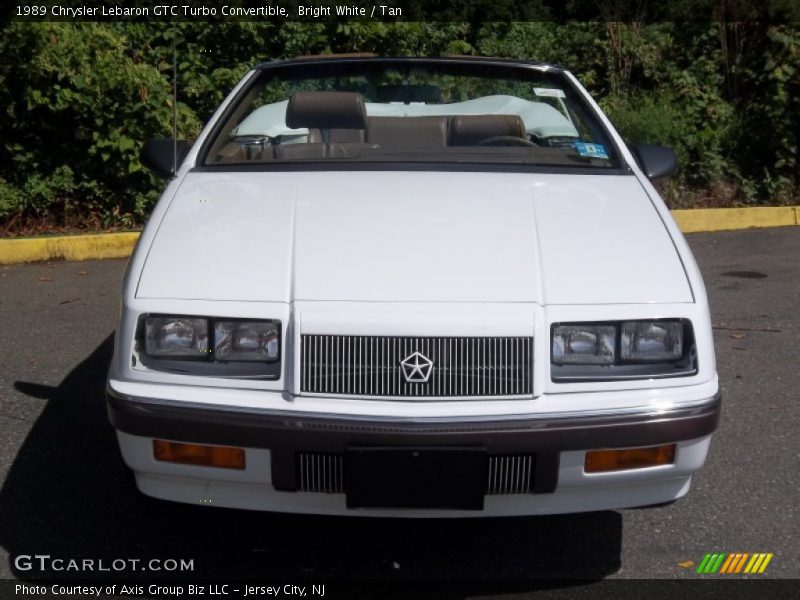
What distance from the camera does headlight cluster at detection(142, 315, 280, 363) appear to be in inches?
113

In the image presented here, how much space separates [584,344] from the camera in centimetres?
289

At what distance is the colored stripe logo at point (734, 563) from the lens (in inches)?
126

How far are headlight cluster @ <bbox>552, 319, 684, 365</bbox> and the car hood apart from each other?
81 mm

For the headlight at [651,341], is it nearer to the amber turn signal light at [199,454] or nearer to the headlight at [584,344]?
the headlight at [584,344]

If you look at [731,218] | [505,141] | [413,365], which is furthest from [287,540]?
[731,218]

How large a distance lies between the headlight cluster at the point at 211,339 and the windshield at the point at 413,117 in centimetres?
120

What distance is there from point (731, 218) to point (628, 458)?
6164 millimetres

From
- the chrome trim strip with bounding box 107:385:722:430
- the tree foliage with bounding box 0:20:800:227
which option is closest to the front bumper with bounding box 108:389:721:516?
the chrome trim strip with bounding box 107:385:722:430

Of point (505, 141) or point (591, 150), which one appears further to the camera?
point (505, 141)

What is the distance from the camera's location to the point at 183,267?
3066 millimetres

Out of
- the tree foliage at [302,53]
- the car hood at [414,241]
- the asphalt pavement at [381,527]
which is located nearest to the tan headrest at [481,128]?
the car hood at [414,241]

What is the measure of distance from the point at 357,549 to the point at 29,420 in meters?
1.79

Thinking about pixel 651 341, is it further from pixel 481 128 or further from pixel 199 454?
pixel 481 128

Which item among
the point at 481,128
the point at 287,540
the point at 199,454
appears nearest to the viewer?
the point at 199,454
